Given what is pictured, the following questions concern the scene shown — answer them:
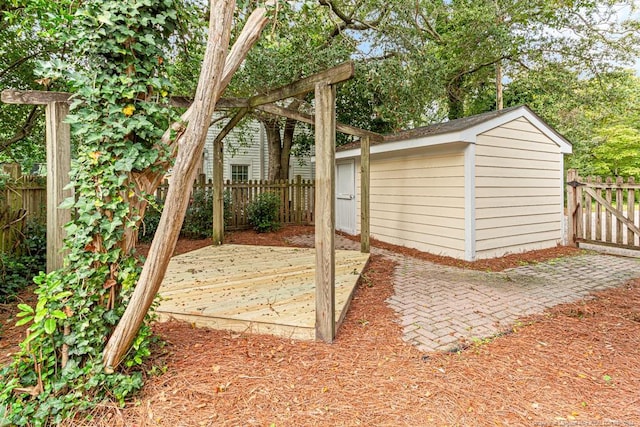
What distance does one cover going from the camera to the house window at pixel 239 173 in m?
15.4

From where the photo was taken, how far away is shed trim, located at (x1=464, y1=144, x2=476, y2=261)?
5.76 m

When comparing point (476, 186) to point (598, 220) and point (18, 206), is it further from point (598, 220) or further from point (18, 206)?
point (18, 206)

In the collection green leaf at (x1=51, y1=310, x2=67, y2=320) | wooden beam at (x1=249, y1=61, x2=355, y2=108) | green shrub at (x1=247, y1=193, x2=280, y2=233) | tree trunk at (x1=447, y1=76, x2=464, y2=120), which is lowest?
green leaf at (x1=51, y1=310, x2=67, y2=320)

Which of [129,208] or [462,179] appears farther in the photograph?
[462,179]

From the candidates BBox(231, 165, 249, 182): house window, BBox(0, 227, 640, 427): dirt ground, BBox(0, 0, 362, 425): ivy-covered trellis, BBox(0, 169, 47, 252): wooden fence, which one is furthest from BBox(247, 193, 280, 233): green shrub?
BBox(0, 0, 362, 425): ivy-covered trellis

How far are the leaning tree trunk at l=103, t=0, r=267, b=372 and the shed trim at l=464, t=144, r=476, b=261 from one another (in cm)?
483

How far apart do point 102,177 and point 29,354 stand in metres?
1.12

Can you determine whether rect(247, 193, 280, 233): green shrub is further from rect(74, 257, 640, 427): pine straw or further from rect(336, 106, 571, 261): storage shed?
rect(74, 257, 640, 427): pine straw

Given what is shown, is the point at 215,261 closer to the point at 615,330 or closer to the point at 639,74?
the point at 615,330

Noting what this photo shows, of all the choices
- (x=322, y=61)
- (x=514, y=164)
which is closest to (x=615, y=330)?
(x=514, y=164)

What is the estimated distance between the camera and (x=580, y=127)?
1460 centimetres

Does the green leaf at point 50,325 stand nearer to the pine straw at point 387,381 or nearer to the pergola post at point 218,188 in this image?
the pine straw at point 387,381

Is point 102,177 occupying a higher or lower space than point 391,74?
lower

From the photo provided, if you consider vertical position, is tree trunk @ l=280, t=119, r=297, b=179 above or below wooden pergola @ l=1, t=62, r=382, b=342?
above
